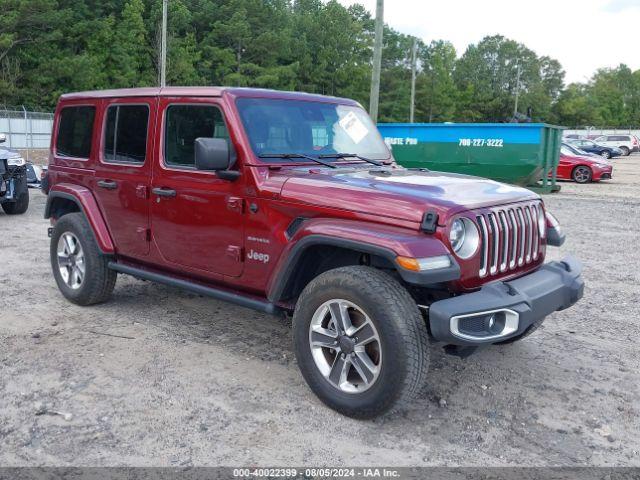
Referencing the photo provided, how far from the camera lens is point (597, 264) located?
8156 mm

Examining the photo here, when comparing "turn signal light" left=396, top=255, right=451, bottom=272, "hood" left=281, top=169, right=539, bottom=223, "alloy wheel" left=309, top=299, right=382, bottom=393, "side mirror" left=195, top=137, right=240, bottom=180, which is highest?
"side mirror" left=195, top=137, right=240, bottom=180

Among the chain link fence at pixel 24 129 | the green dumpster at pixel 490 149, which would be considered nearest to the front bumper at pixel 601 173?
the green dumpster at pixel 490 149

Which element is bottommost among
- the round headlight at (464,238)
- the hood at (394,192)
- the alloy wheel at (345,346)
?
the alloy wheel at (345,346)

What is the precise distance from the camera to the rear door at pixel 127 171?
5.05 meters

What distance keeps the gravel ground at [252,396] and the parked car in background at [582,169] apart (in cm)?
1611

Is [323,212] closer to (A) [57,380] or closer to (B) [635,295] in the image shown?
(A) [57,380]

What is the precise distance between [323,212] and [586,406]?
2.04 metres

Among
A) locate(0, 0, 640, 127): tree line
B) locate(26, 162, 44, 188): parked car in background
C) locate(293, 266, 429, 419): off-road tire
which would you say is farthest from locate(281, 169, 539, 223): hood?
locate(0, 0, 640, 127): tree line

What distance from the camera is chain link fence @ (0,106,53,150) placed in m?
30.7

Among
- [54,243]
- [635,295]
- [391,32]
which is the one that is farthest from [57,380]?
[391,32]

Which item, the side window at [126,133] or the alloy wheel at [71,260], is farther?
the alloy wheel at [71,260]

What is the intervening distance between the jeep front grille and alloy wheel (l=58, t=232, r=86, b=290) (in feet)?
11.7

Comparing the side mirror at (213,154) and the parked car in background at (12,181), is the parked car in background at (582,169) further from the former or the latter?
the side mirror at (213,154)

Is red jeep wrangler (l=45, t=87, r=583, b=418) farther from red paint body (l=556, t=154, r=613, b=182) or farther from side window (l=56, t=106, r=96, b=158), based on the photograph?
red paint body (l=556, t=154, r=613, b=182)
